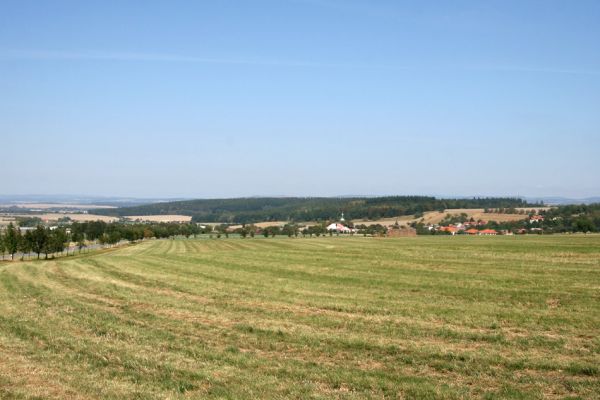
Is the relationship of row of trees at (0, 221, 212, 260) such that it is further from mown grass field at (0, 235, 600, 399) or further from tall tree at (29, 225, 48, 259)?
mown grass field at (0, 235, 600, 399)

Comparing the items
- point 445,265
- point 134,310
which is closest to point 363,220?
point 445,265

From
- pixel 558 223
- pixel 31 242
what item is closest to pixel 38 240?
pixel 31 242

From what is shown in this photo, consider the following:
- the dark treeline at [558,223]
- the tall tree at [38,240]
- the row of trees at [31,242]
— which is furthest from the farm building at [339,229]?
the tall tree at [38,240]

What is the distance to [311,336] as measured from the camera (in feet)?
48.1

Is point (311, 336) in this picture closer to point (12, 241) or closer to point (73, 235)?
point (12, 241)

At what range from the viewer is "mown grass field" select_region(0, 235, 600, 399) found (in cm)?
1059

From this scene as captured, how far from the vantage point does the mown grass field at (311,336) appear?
10.6 m

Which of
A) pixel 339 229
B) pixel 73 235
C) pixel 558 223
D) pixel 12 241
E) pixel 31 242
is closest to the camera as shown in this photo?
pixel 31 242

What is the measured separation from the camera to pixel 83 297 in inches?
913

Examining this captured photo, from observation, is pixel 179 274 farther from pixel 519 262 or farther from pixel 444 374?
pixel 444 374

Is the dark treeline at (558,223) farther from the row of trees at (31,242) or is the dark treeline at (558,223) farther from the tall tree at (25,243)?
the tall tree at (25,243)

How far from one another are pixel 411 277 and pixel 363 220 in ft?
568

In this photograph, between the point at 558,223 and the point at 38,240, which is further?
the point at 558,223

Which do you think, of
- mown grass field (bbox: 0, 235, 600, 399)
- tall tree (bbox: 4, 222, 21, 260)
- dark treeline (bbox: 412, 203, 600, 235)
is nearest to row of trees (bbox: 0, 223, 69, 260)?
tall tree (bbox: 4, 222, 21, 260)
